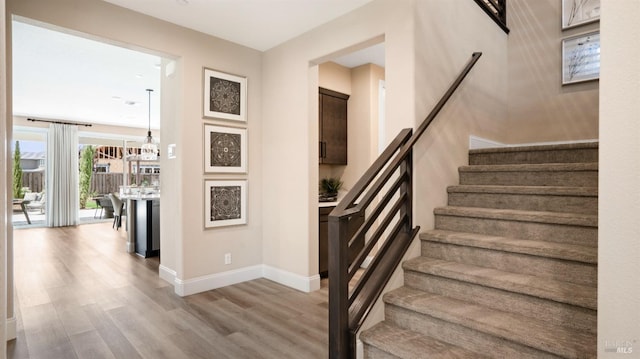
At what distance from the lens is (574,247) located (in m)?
1.91

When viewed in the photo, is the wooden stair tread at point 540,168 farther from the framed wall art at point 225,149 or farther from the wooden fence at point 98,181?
the wooden fence at point 98,181

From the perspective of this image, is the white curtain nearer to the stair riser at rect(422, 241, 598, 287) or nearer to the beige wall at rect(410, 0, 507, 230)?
the beige wall at rect(410, 0, 507, 230)

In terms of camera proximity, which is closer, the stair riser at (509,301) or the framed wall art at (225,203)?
the stair riser at (509,301)

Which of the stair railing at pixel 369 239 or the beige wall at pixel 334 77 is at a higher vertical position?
the beige wall at pixel 334 77

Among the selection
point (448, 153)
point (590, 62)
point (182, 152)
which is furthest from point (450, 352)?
point (590, 62)

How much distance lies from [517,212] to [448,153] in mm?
785

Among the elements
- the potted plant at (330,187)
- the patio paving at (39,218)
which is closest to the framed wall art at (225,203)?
the potted plant at (330,187)

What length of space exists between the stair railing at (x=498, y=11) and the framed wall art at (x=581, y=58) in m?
0.69

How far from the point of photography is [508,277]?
1.91 m

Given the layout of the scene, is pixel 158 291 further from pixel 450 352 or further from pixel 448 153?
pixel 448 153

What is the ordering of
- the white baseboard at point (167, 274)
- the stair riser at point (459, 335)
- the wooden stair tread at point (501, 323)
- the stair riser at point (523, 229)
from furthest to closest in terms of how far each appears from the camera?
the white baseboard at point (167, 274) < the stair riser at point (523, 229) < the stair riser at point (459, 335) < the wooden stair tread at point (501, 323)

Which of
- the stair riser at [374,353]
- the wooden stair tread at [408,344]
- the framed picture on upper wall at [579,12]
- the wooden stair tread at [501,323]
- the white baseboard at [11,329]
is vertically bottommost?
the white baseboard at [11,329]

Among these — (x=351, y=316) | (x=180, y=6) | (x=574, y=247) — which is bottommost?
(x=351, y=316)

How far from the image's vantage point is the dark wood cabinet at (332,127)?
14.7 ft
